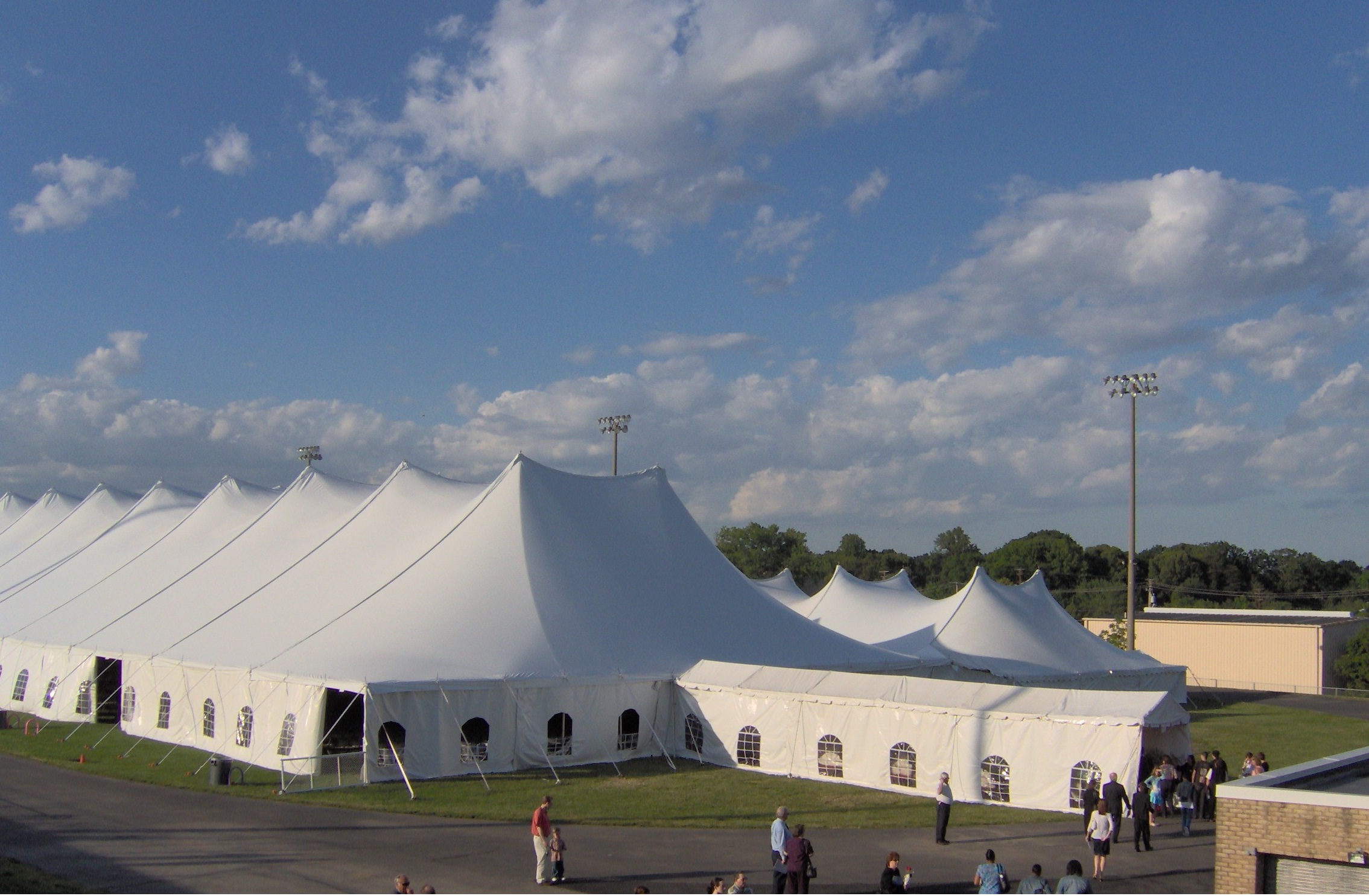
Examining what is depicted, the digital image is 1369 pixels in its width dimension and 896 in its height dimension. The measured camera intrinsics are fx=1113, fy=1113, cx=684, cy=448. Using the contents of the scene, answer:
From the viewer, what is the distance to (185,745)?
2148 centimetres

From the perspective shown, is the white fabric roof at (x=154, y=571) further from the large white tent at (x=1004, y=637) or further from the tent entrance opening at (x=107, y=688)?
the large white tent at (x=1004, y=637)

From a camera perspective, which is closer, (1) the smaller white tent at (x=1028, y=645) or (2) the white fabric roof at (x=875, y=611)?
(1) the smaller white tent at (x=1028, y=645)

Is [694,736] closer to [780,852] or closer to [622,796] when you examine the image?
[622,796]

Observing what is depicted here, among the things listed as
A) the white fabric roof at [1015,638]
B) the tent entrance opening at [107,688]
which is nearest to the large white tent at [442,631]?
the tent entrance opening at [107,688]

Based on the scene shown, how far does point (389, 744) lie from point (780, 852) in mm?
8930

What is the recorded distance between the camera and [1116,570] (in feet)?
306

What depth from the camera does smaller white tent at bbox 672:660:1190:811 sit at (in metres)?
16.3

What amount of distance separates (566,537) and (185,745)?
8350 mm

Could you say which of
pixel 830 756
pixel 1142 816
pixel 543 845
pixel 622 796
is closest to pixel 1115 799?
pixel 1142 816

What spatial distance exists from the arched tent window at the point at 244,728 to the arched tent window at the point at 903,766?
447 inches

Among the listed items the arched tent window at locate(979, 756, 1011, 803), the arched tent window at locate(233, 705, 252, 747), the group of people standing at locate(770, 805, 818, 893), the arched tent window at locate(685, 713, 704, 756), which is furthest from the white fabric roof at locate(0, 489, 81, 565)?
the group of people standing at locate(770, 805, 818, 893)

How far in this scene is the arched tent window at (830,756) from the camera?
18.9m

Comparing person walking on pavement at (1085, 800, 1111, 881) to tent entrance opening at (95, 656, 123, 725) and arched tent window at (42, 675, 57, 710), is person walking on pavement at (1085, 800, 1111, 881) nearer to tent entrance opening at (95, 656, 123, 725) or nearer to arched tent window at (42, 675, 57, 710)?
tent entrance opening at (95, 656, 123, 725)

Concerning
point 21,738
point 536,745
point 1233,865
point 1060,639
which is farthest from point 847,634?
point 1233,865
